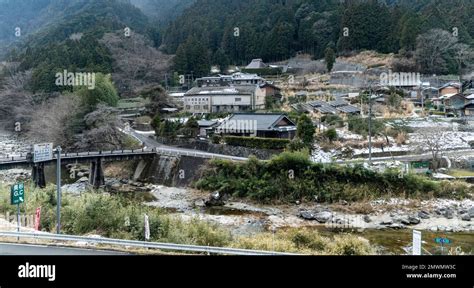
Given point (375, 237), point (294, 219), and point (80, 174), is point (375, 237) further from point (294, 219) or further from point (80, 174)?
point (80, 174)

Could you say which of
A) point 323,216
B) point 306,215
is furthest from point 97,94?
point 323,216

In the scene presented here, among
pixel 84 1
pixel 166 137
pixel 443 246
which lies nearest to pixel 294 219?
pixel 443 246

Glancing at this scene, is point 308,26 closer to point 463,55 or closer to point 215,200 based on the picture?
point 463,55

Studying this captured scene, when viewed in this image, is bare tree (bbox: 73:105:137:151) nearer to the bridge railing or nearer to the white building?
the bridge railing

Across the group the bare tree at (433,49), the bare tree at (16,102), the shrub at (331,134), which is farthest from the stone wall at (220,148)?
the bare tree at (433,49)

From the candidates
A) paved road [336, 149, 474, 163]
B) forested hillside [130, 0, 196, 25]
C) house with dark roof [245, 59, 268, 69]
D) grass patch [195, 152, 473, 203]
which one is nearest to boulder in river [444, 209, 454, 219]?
grass patch [195, 152, 473, 203]
